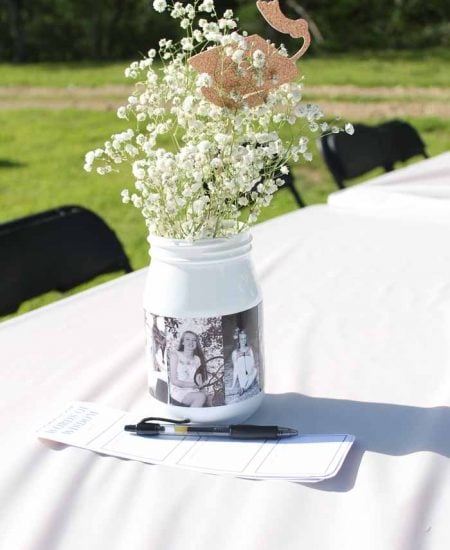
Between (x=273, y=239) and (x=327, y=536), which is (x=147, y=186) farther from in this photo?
(x=273, y=239)

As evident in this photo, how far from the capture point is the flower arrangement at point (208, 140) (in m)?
0.94

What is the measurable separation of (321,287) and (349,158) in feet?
4.82

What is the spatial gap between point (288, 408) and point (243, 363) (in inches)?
4.3

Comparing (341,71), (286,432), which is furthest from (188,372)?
(341,71)

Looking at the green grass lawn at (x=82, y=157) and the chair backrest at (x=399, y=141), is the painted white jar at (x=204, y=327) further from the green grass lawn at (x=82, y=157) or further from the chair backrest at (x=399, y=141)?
the green grass lawn at (x=82, y=157)

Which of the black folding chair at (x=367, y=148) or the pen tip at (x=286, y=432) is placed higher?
the black folding chair at (x=367, y=148)

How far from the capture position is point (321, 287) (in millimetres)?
1553

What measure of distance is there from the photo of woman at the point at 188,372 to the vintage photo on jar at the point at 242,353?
0.03 meters

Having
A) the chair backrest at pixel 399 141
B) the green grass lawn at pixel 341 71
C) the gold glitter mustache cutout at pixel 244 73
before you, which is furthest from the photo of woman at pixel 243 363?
the green grass lawn at pixel 341 71

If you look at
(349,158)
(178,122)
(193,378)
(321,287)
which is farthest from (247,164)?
(349,158)

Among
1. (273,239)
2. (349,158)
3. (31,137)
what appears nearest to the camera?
(273,239)

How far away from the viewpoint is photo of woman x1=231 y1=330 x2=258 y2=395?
1.01 meters

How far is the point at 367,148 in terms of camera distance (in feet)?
10.1

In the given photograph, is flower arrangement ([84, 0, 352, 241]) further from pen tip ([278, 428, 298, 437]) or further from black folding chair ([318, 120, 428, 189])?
black folding chair ([318, 120, 428, 189])
